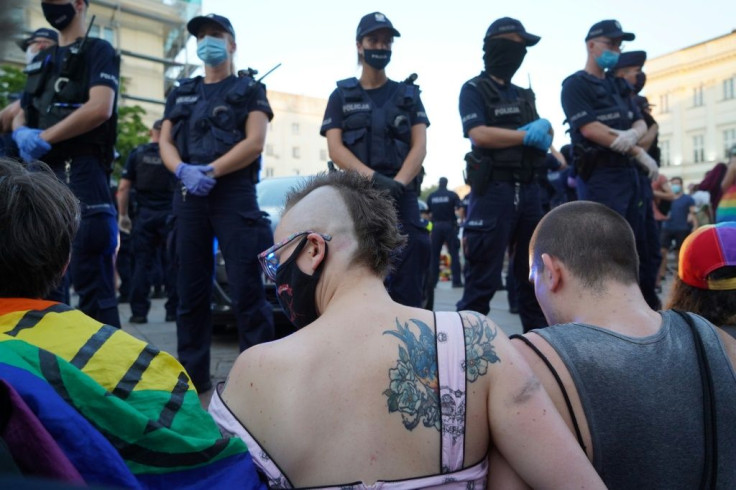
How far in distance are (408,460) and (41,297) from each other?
0.98 metres

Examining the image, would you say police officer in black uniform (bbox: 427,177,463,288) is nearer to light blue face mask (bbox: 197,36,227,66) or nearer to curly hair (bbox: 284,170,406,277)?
light blue face mask (bbox: 197,36,227,66)

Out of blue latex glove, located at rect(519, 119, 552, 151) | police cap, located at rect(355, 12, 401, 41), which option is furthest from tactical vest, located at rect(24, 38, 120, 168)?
blue latex glove, located at rect(519, 119, 552, 151)

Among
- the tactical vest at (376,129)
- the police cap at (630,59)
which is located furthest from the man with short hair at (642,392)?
the police cap at (630,59)

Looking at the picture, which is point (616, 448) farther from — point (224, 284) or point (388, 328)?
point (224, 284)

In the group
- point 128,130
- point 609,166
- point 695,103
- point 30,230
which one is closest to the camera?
point 30,230

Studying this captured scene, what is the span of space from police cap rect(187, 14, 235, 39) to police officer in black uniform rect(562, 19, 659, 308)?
95.9 inches

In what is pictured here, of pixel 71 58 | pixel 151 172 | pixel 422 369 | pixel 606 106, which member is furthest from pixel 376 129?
pixel 151 172

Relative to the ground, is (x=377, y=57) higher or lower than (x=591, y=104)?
higher

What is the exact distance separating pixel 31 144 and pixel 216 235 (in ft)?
3.72

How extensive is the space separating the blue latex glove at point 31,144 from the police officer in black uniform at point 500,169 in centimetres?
259

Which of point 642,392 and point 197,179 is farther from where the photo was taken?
point 197,179

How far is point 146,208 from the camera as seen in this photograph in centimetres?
766

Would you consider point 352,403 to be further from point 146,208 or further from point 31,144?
point 146,208

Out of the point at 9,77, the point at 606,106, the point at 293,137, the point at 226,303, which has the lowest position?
the point at 226,303
